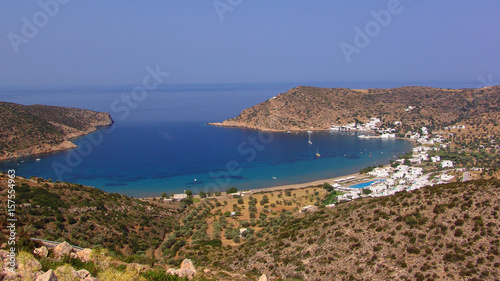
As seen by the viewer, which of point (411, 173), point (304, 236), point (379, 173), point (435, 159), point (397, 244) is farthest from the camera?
point (435, 159)

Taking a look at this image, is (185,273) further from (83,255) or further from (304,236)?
(304,236)

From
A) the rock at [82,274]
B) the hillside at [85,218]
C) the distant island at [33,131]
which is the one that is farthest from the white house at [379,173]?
the distant island at [33,131]

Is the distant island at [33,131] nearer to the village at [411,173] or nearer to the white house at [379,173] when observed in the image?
the village at [411,173]

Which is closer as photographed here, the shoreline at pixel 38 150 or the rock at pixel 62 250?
the rock at pixel 62 250

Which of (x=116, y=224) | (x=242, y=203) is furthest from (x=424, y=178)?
(x=116, y=224)

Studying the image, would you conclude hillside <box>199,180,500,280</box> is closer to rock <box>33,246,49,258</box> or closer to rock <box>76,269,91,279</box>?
rock <box>76,269,91,279</box>

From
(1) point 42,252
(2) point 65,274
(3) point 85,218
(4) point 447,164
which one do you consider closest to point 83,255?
(1) point 42,252
